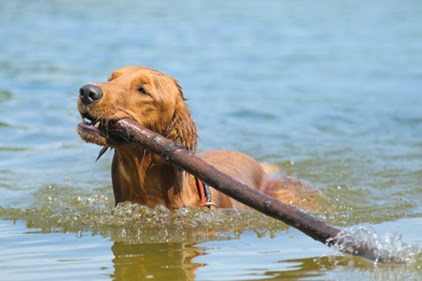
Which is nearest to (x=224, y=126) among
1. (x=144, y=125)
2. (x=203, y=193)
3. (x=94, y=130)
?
(x=203, y=193)

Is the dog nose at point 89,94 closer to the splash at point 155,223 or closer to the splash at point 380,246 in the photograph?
the splash at point 155,223

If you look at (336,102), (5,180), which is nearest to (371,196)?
(5,180)

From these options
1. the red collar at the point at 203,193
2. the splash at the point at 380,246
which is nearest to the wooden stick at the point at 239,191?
A: the splash at the point at 380,246

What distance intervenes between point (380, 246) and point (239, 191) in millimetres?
1005

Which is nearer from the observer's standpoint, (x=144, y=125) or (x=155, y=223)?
(x=144, y=125)

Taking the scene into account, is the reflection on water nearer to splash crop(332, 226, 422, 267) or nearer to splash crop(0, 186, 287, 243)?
splash crop(0, 186, 287, 243)

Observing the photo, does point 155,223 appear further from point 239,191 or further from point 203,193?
point 239,191

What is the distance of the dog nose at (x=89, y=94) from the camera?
242 inches

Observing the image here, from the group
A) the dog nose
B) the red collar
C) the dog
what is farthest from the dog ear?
the dog nose

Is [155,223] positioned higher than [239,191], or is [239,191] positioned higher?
[239,191]

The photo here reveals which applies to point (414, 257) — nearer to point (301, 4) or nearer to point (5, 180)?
point (5, 180)

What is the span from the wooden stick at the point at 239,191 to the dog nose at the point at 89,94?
0.24 meters

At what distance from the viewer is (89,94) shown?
617 centimetres

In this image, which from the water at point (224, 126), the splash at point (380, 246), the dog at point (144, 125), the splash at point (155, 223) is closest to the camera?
the splash at point (380, 246)
